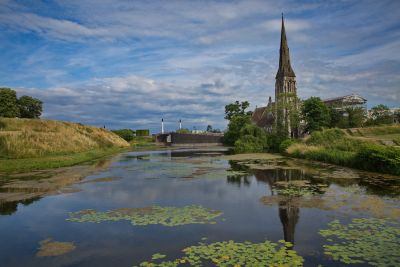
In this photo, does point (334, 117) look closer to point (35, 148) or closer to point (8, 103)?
point (35, 148)

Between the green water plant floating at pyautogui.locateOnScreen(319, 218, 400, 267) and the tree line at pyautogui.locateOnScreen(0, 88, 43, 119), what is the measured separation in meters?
71.0

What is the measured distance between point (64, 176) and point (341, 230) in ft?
64.6

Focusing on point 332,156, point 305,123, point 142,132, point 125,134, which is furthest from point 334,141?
point 142,132

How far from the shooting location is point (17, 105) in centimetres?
7269

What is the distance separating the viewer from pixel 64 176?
23.6 metres

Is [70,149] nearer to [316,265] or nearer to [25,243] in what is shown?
[25,243]

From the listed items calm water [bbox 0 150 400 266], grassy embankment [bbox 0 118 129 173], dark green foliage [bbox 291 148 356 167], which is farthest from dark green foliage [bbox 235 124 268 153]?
calm water [bbox 0 150 400 266]

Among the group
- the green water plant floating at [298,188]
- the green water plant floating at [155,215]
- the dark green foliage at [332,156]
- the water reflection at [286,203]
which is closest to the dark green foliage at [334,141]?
the dark green foliage at [332,156]

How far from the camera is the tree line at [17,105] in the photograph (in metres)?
66.1

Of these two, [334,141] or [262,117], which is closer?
[334,141]

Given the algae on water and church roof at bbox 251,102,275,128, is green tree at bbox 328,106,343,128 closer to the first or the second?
church roof at bbox 251,102,275,128

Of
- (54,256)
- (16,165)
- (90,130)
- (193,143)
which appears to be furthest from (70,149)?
(193,143)

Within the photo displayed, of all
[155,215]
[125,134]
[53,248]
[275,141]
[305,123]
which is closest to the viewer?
[53,248]

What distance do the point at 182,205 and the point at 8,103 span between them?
215 feet
